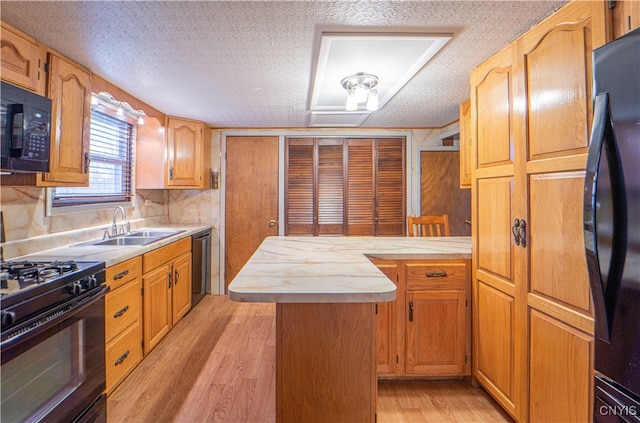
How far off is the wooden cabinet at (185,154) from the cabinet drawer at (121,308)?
1624mm

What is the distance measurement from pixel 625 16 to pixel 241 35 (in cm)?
165

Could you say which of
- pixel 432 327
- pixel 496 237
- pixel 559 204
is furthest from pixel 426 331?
pixel 559 204

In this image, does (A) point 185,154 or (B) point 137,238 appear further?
(A) point 185,154

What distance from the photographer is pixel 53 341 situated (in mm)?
1402

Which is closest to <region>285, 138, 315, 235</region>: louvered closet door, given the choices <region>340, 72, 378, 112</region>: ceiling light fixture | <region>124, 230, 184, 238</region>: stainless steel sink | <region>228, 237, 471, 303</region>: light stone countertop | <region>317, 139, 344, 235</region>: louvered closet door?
<region>317, 139, 344, 235</region>: louvered closet door

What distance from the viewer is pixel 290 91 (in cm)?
267

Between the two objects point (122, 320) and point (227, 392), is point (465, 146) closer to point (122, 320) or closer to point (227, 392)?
point (227, 392)

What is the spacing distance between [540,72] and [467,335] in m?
1.58

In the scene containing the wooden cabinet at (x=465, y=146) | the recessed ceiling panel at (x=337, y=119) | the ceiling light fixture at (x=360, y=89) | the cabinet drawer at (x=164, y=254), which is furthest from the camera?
the recessed ceiling panel at (x=337, y=119)

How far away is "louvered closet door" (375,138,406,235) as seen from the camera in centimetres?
414

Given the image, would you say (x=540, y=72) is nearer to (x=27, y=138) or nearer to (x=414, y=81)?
(x=414, y=81)

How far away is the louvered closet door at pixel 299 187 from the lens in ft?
13.5

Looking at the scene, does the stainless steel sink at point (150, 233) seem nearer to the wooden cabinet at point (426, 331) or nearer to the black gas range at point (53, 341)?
the black gas range at point (53, 341)

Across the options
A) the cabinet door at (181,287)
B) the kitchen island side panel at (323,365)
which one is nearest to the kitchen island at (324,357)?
the kitchen island side panel at (323,365)
